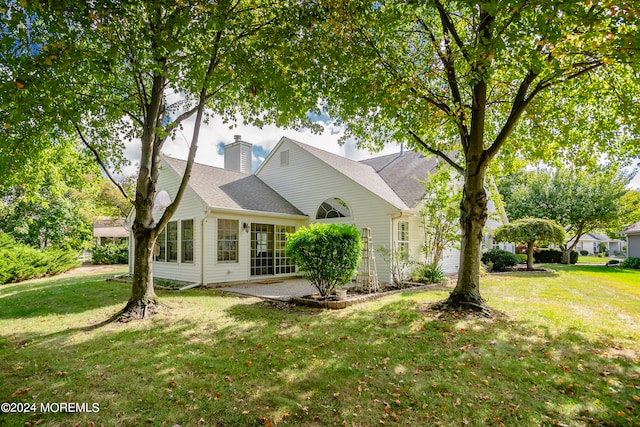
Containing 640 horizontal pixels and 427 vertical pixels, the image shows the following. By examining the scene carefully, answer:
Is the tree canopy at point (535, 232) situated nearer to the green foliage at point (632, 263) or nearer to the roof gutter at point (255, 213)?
the roof gutter at point (255, 213)

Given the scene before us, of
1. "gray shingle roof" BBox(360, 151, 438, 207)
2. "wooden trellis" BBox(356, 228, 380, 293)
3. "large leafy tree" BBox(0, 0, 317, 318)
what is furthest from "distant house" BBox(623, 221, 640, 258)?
"large leafy tree" BBox(0, 0, 317, 318)

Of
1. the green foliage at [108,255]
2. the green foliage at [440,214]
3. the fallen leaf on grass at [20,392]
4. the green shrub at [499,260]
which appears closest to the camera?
the fallen leaf on grass at [20,392]


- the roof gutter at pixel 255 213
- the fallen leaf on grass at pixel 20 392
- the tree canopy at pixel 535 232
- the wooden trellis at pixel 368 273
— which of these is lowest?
the fallen leaf on grass at pixel 20 392

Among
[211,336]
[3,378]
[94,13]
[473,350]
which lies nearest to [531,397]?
[473,350]

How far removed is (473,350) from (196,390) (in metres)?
3.93

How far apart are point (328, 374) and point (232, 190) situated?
408 inches

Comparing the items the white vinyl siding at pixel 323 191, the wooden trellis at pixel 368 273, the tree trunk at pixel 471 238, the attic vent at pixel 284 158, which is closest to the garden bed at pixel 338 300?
the wooden trellis at pixel 368 273

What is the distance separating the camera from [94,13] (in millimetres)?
4734

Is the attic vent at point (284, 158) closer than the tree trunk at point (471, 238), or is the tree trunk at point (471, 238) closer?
the tree trunk at point (471, 238)

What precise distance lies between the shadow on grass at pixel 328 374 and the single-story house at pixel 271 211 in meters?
5.58

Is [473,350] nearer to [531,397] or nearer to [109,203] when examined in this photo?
[531,397]

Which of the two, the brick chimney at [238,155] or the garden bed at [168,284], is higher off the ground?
the brick chimney at [238,155]

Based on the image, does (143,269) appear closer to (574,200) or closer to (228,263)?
(228,263)

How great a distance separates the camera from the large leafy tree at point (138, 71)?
4730mm
